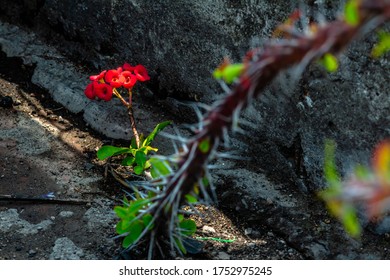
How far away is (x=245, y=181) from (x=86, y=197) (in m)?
0.70

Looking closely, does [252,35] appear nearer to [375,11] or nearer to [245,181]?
[245,181]

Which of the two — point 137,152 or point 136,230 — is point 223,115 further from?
point 137,152

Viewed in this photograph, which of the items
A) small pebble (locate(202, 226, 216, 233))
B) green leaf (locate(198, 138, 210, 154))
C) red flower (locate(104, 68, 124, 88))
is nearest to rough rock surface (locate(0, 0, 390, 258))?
small pebble (locate(202, 226, 216, 233))

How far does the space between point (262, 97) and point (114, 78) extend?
0.65 m

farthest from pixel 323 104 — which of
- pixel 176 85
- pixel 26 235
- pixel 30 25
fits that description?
Result: pixel 30 25

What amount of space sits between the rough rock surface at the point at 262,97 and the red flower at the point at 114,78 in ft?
1.64

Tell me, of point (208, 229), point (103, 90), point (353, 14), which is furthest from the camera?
point (103, 90)

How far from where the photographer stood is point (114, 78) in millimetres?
2867

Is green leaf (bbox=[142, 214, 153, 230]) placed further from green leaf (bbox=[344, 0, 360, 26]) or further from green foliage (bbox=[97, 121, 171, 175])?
green leaf (bbox=[344, 0, 360, 26])

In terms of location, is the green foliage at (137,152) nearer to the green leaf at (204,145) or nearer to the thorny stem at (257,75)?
the thorny stem at (257,75)

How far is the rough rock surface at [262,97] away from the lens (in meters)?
2.64

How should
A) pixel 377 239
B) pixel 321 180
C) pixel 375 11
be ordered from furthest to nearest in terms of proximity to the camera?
pixel 321 180, pixel 377 239, pixel 375 11

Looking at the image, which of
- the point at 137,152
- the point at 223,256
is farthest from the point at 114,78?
the point at 223,256

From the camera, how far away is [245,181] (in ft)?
9.89
